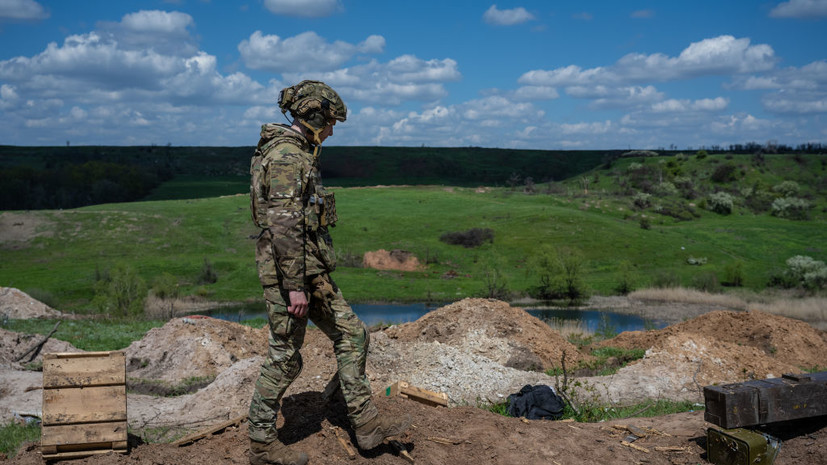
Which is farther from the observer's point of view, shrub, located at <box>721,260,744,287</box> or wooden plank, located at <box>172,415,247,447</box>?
shrub, located at <box>721,260,744,287</box>

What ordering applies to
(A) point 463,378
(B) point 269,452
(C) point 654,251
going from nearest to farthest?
1. (B) point 269,452
2. (A) point 463,378
3. (C) point 654,251

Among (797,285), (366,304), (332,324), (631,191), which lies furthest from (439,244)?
(332,324)

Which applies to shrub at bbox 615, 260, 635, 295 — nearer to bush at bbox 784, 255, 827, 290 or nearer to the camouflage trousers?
bush at bbox 784, 255, 827, 290

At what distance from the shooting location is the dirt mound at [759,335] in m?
20.7

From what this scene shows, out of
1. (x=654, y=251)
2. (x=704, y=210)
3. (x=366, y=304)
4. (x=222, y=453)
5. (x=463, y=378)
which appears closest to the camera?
(x=222, y=453)

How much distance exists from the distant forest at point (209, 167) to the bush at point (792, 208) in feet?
152

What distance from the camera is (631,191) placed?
9438cm

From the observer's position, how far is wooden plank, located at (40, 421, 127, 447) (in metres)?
6.66

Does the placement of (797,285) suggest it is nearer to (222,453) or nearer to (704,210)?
(704,210)

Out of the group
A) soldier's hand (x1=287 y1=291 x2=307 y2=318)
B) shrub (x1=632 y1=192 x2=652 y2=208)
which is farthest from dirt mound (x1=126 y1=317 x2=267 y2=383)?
shrub (x1=632 y1=192 x2=652 y2=208)

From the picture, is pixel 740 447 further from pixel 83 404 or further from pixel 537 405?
pixel 83 404

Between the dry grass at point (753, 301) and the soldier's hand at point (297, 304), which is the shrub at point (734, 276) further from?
the soldier's hand at point (297, 304)

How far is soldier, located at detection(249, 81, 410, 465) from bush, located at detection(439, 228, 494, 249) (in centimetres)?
6119

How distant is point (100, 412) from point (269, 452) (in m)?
1.95
